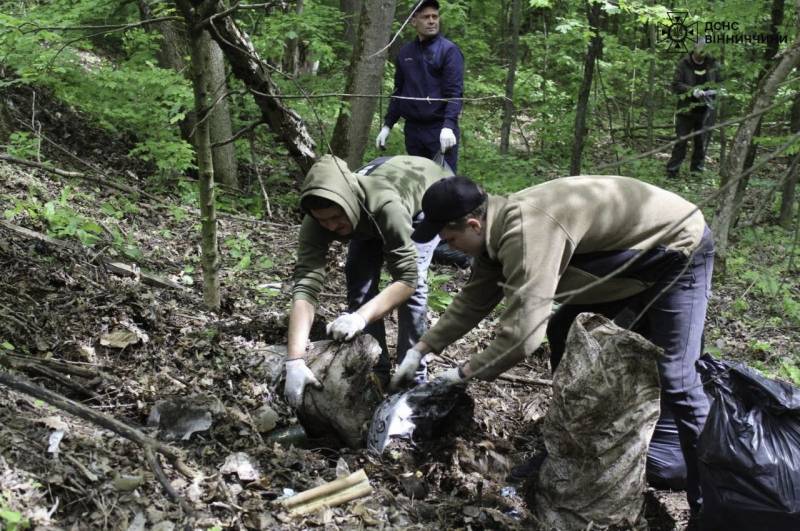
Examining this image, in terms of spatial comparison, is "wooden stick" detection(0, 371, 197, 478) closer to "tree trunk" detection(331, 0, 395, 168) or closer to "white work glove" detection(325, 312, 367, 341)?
"white work glove" detection(325, 312, 367, 341)

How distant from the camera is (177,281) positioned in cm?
466

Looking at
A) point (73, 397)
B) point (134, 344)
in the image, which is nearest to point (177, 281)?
point (134, 344)

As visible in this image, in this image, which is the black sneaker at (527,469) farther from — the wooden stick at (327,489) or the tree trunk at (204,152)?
the tree trunk at (204,152)

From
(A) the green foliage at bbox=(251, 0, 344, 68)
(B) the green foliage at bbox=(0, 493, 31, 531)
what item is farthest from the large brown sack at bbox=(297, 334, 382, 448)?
(A) the green foliage at bbox=(251, 0, 344, 68)

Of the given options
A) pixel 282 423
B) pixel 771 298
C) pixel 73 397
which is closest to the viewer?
pixel 73 397

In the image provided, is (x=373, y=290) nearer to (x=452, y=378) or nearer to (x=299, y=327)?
(x=299, y=327)

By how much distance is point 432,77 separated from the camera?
572 centimetres

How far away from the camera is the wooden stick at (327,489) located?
2.57 m

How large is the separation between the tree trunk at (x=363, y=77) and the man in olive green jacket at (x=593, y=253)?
3.70m

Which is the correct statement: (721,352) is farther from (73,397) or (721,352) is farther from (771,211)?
(771,211)

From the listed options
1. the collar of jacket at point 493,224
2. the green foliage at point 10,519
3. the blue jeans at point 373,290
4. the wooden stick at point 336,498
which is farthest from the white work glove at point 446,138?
the green foliage at point 10,519

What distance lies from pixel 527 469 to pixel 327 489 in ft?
→ 3.41

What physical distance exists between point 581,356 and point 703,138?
31.8 ft

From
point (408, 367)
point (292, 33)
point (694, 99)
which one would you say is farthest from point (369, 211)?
point (694, 99)
